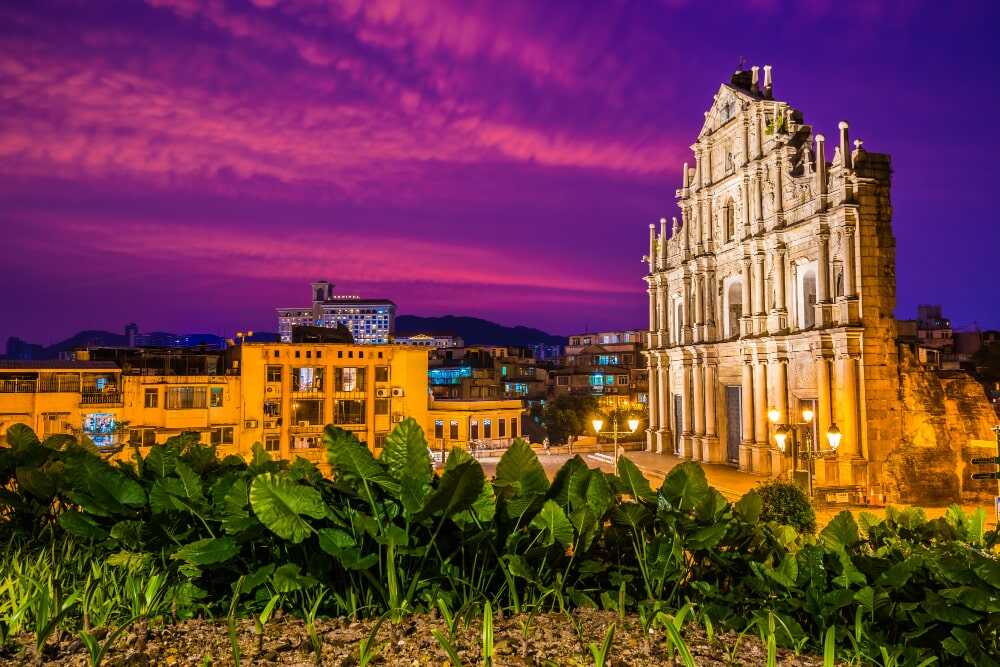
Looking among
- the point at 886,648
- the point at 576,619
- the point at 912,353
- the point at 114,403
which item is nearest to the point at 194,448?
the point at 576,619

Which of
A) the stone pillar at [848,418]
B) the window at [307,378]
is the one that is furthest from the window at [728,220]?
the window at [307,378]

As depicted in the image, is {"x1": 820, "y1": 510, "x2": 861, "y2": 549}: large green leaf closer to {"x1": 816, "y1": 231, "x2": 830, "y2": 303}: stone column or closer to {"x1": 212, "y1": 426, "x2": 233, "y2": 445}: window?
{"x1": 816, "y1": 231, "x2": 830, "y2": 303}: stone column

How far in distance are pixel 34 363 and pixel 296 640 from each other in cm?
3898

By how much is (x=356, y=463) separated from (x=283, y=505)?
0.49 meters

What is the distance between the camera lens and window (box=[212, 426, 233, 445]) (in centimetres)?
3791

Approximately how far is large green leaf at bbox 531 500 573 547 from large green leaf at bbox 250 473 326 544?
1.34 meters

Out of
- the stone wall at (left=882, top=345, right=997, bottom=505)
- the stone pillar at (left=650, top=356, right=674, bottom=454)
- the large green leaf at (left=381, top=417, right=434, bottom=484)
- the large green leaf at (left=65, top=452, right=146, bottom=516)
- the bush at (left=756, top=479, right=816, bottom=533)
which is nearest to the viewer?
the large green leaf at (left=381, top=417, right=434, bottom=484)

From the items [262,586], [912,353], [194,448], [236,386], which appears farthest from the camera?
[236,386]

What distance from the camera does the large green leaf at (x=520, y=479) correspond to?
438 cm

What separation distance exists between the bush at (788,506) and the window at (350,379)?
1207 inches

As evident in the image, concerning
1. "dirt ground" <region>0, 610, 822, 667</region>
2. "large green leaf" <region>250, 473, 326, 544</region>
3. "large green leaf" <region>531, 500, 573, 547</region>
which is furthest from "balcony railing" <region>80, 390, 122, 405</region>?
"large green leaf" <region>531, 500, 573, 547</region>

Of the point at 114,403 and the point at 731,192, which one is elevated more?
the point at 731,192

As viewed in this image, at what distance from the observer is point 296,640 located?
11.8 ft

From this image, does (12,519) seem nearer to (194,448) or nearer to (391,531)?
(194,448)
